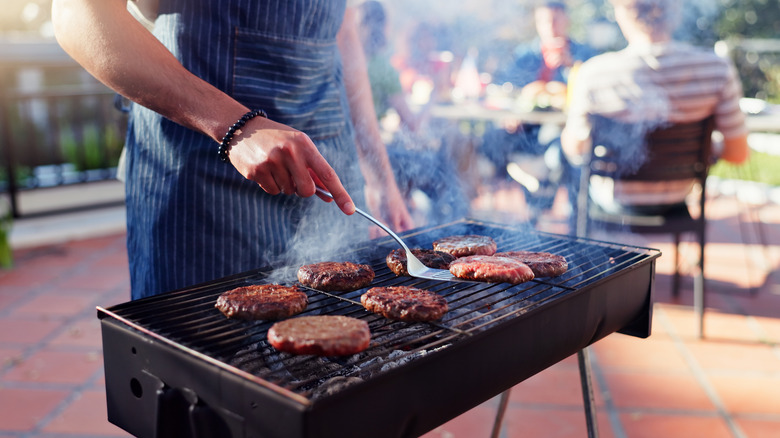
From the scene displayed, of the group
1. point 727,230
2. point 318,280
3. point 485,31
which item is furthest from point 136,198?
point 485,31

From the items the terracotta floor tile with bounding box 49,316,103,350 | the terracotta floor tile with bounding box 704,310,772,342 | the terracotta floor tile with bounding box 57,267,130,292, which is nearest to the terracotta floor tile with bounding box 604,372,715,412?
the terracotta floor tile with bounding box 704,310,772,342

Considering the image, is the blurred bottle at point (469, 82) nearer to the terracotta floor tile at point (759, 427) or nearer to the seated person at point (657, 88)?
the seated person at point (657, 88)

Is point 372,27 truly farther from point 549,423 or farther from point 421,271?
point 421,271

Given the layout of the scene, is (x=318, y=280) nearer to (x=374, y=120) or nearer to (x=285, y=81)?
(x=285, y=81)

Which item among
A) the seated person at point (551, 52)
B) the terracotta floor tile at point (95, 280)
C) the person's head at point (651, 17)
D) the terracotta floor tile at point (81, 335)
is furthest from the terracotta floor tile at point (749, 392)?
the terracotta floor tile at point (95, 280)

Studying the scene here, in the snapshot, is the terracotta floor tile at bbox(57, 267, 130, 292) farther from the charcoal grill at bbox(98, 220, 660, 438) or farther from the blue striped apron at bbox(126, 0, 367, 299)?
the charcoal grill at bbox(98, 220, 660, 438)

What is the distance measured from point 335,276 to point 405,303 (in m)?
0.23

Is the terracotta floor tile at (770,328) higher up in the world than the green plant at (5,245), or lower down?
lower down

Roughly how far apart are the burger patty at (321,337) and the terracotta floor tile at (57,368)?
8.43ft

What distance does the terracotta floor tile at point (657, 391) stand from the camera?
307 cm

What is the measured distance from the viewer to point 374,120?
7.54 feet

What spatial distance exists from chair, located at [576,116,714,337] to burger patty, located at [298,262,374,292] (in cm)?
275

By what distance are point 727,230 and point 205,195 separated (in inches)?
235

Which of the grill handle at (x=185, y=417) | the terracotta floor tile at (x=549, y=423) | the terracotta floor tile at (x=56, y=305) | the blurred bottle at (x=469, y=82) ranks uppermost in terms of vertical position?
the blurred bottle at (x=469, y=82)
